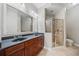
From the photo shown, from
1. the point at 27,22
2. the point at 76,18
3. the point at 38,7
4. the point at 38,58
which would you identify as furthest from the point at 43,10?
the point at 38,58

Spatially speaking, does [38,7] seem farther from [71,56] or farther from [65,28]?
[71,56]

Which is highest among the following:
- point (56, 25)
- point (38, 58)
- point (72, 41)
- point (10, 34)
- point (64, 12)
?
point (64, 12)

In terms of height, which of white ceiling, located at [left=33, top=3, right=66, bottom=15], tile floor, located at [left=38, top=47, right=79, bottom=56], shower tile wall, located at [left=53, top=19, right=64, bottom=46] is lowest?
tile floor, located at [left=38, top=47, right=79, bottom=56]

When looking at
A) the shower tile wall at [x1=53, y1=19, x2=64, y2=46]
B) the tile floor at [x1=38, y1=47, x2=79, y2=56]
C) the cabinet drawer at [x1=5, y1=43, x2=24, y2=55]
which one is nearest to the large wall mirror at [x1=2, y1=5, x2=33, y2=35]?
the cabinet drawer at [x1=5, y1=43, x2=24, y2=55]

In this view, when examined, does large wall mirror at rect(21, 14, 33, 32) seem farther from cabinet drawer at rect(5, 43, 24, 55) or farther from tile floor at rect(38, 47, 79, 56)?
tile floor at rect(38, 47, 79, 56)

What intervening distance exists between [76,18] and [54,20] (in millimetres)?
486

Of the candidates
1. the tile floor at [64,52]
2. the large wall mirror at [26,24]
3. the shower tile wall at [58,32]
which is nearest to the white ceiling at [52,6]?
the shower tile wall at [58,32]

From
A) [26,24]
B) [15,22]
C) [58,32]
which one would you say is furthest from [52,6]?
[15,22]

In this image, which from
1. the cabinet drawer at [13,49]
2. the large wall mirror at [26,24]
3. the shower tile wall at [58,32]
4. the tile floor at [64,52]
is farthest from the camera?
the large wall mirror at [26,24]

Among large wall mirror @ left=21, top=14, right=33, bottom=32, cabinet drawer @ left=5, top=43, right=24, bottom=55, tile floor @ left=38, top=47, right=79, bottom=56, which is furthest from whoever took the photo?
large wall mirror @ left=21, top=14, right=33, bottom=32

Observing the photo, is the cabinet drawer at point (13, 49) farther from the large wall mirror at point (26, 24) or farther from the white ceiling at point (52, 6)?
the white ceiling at point (52, 6)

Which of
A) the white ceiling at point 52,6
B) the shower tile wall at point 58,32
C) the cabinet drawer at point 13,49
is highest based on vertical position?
the white ceiling at point 52,6

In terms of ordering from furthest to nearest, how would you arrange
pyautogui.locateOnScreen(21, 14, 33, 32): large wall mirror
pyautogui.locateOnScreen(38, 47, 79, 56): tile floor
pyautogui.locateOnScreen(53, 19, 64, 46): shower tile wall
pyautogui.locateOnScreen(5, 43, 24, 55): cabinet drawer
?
1. pyautogui.locateOnScreen(21, 14, 33, 32): large wall mirror
2. pyautogui.locateOnScreen(53, 19, 64, 46): shower tile wall
3. pyautogui.locateOnScreen(38, 47, 79, 56): tile floor
4. pyautogui.locateOnScreen(5, 43, 24, 55): cabinet drawer

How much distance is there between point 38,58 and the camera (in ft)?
Answer: 7.42
